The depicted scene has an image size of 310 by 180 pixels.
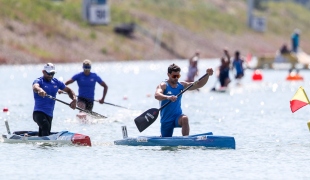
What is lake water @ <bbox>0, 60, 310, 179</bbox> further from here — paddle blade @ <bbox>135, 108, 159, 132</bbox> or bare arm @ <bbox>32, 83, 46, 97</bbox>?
bare arm @ <bbox>32, 83, 46, 97</bbox>

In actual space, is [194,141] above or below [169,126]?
below

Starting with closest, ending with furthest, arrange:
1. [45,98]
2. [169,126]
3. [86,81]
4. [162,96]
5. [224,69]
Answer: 1. [162,96]
2. [169,126]
3. [45,98]
4. [86,81]
5. [224,69]

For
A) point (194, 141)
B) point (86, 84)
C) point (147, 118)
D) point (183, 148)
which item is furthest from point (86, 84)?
point (194, 141)

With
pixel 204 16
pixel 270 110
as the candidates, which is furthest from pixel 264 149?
pixel 204 16

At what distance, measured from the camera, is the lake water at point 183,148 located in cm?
1800

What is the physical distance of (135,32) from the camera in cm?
9075

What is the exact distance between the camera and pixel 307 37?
13175 centimetres

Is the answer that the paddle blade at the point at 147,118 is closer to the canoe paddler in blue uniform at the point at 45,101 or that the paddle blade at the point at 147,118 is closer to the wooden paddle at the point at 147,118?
the wooden paddle at the point at 147,118

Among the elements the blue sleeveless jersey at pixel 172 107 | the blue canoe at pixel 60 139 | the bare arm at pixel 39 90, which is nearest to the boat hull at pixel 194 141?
the blue sleeveless jersey at pixel 172 107

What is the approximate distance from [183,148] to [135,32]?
231 ft

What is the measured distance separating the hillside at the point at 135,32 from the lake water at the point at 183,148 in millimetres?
33090

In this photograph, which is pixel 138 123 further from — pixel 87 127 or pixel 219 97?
pixel 219 97

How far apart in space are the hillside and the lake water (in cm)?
3309

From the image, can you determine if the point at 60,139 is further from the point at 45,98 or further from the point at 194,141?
the point at 194,141
